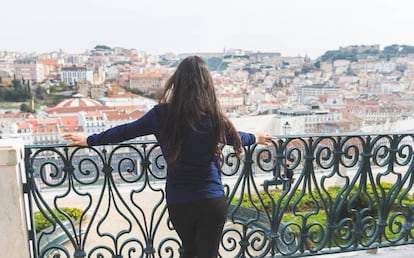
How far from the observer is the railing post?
2.01 m

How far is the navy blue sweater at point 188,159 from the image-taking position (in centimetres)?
166

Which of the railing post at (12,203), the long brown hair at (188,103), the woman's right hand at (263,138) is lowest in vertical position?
the railing post at (12,203)

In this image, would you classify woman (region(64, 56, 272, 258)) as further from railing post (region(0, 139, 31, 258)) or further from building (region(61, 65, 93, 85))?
building (region(61, 65, 93, 85))

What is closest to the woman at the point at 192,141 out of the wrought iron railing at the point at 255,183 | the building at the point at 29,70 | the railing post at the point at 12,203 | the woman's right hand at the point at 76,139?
the woman's right hand at the point at 76,139

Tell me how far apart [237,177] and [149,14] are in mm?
38791

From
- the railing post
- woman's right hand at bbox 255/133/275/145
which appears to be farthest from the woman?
the railing post

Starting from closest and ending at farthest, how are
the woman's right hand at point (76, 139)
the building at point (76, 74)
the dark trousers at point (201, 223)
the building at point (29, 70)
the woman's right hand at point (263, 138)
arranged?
the dark trousers at point (201, 223)
the woman's right hand at point (76, 139)
the woman's right hand at point (263, 138)
the building at point (29, 70)
the building at point (76, 74)

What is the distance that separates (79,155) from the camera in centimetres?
218

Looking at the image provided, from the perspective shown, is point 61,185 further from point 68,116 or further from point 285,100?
point 285,100

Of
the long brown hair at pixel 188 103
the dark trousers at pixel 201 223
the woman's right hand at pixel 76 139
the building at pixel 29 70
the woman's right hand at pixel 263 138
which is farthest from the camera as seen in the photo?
the building at pixel 29 70

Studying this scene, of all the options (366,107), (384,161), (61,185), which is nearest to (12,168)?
(61,185)

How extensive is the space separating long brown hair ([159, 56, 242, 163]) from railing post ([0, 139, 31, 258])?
98 centimetres

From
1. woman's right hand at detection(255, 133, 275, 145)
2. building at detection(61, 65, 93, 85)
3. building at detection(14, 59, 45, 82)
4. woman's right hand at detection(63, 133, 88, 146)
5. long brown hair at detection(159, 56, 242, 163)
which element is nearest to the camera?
long brown hair at detection(159, 56, 242, 163)

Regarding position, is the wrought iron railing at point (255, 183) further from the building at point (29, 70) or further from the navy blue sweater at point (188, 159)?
the building at point (29, 70)
